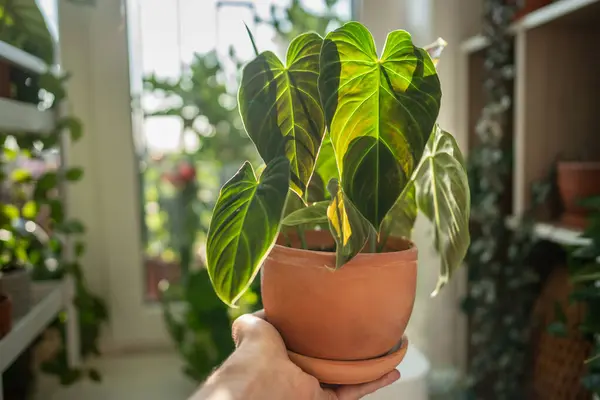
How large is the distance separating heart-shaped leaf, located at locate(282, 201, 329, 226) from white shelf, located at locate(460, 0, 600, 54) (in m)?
0.62

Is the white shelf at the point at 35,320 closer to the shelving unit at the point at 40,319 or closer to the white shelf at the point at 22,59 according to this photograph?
the shelving unit at the point at 40,319

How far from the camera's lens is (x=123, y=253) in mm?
1386

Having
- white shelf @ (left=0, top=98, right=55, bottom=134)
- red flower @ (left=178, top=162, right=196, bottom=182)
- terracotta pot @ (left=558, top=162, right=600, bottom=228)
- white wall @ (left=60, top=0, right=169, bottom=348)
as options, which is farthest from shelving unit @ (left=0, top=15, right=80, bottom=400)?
terracotta pot @ (left=558, top=162, right=600, bottom=228)

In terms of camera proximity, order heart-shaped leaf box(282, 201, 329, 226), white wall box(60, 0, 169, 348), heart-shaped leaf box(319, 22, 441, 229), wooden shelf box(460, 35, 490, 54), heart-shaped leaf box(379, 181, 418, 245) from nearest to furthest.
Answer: heart-shaped leaf box(319, 22, 441, 229) < heart-shaped leaf box(282, 201, 329, 226) < heart-shaped leaf box(379, 181, 418, 245) < wooden shelf box(460, 35, 490, 54) < white wall box(60, 0, 169, 348)

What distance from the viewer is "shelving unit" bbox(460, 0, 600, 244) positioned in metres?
1.07

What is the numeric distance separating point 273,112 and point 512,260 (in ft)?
2.60

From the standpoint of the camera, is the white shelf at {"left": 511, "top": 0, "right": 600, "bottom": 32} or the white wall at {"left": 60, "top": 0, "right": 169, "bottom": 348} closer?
the white shelf at {"left": 511, "top": 0, "right": 600, "bottom": 32}

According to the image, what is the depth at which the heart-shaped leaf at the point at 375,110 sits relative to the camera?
1.56ft

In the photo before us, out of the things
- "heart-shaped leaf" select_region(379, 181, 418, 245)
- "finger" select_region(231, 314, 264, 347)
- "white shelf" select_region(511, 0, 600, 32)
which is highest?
"white shelf" select_region(511, 0, 600, 32)

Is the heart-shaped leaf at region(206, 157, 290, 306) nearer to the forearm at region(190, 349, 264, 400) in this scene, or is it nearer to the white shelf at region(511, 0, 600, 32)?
the forearm at region(190, 349, 264, 400)

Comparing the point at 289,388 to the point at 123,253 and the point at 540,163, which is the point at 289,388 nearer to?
the point at 540,163

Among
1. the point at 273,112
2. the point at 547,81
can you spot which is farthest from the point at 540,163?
the point at 273,112

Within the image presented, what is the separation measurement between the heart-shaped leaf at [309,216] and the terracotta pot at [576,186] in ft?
2.00

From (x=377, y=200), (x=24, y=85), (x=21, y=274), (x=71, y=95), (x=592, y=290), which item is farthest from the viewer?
(x=71, y=95)
